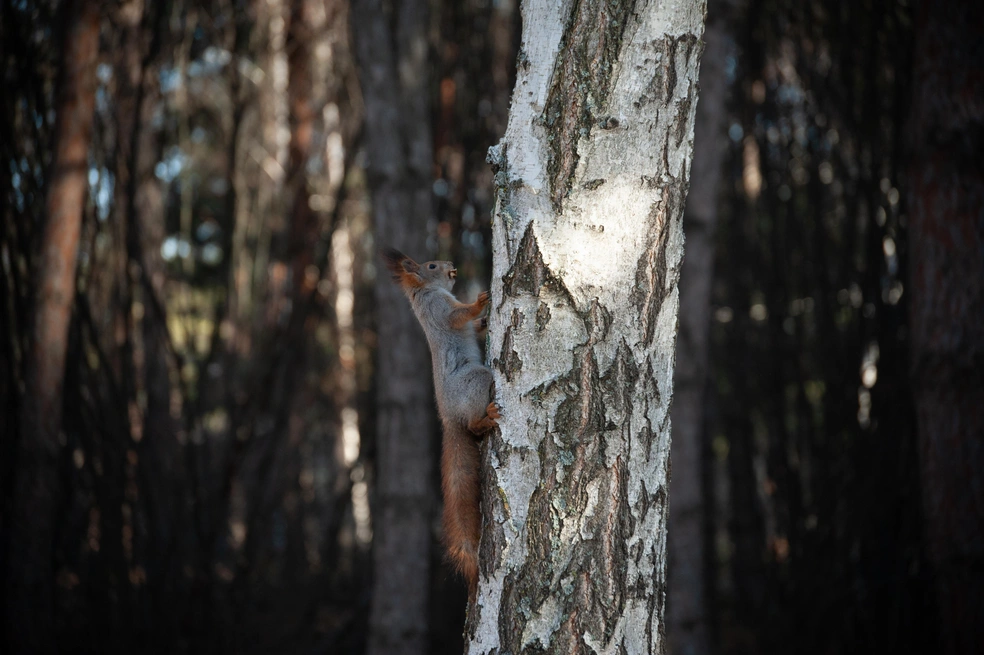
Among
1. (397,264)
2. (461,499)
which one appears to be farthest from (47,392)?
(461,499)

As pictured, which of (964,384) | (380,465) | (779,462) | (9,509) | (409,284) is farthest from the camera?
(779,462)

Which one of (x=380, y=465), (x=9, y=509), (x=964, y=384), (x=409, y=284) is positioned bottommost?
(x=9, y=509)

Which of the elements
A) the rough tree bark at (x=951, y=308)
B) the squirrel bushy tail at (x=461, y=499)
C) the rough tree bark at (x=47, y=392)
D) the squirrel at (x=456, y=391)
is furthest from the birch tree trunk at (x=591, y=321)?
the rough tree bark at (x=47, y=392)

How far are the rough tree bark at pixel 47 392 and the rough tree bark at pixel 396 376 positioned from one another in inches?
60.5

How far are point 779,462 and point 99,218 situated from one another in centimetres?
404

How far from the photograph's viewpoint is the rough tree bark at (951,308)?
360 cm

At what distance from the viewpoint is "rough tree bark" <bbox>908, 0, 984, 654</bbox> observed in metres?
3.60

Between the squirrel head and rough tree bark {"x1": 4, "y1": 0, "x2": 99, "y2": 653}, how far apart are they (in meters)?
2.04

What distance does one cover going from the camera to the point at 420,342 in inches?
156

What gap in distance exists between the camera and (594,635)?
1720 millimetres

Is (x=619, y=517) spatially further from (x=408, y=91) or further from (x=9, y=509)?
(x=9, y=509)

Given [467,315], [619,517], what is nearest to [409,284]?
[467,315]

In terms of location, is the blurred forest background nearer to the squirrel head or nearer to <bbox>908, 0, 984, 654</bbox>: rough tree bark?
<bbox>908, 0, 984, 654</bbox>: rough tree bark

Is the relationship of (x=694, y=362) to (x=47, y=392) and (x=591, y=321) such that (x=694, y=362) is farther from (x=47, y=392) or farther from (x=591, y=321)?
(x=47, y=392)
